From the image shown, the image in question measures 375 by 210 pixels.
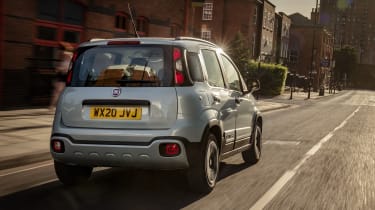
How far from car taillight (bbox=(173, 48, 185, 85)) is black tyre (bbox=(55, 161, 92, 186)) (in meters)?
1.73

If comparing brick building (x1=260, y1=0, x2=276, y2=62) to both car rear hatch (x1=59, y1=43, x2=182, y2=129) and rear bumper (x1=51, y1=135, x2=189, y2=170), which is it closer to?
car rear hatch (x1=59, y1=43, x2=182, y2=129)

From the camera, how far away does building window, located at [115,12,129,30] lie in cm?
2117

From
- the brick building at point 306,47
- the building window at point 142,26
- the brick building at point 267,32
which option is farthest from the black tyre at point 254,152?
the brick building at point 306,47

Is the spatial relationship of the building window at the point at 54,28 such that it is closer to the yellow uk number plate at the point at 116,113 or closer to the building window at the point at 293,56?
the yellow uk number plate at the point at 116,113

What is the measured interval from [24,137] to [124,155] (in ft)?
15.8

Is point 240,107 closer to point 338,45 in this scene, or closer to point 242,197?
point 242,197

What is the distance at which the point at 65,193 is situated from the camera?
19.6ft

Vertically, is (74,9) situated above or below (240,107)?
above

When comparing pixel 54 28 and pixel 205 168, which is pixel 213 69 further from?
pixel 54 28

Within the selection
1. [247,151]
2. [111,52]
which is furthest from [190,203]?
[247,151]

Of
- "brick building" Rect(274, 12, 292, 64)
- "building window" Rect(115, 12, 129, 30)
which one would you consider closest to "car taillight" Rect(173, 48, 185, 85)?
"building window" Rect(115, 12, 129, 30)

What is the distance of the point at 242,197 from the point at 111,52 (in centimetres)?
228

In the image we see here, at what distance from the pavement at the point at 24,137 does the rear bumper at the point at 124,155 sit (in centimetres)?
214

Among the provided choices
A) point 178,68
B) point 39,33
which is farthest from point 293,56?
point 178,68
